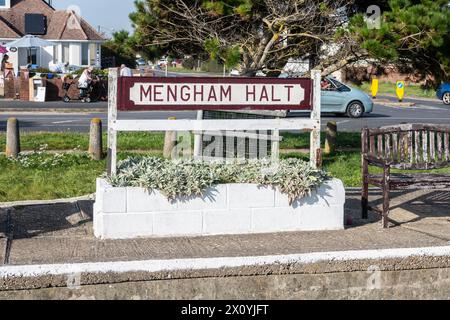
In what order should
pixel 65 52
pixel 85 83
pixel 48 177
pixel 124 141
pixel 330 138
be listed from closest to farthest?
1. pixel 48 177
2. pixel 330 138
3. pixel 124 141
4. pixel 85 83
5. pixel 65 52

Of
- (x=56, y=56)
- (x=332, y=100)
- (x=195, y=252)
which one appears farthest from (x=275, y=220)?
(x=56, y=56)

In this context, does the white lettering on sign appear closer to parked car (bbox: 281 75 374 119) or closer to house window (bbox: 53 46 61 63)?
parked car (bbox: 281 75 374 119)

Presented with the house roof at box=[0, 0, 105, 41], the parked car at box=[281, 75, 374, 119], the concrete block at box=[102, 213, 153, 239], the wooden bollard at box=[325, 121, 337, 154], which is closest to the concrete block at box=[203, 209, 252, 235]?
the concrete block at box=[102, 213, 153, 239]

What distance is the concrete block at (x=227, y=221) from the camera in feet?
23.9

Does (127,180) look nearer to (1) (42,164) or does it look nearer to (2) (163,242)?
(2) (163,242)

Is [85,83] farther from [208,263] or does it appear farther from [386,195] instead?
[208,263]

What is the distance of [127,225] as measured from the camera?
23.2 ft

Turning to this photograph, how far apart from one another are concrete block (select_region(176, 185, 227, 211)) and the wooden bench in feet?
5.55

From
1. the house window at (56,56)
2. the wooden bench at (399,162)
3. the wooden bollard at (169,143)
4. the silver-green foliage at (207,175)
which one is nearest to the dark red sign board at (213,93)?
the silver-green foliage at (207,175)

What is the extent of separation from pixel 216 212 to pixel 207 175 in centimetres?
36

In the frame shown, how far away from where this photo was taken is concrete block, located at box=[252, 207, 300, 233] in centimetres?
741

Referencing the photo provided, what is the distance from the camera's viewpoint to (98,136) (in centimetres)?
1308

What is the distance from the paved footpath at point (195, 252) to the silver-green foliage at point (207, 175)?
470mm
